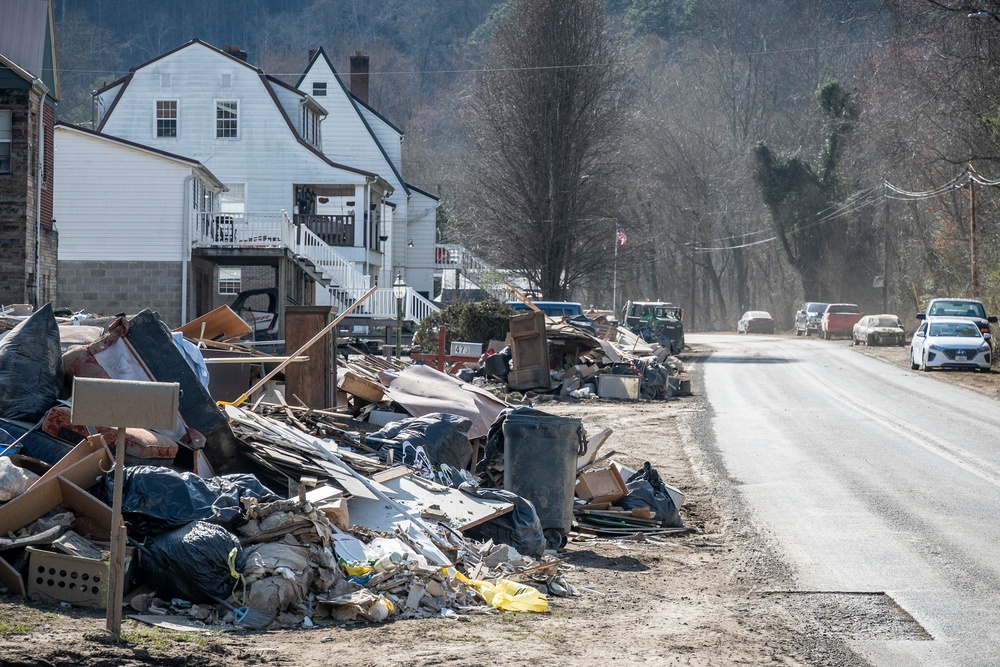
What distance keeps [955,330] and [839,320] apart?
25.6 m

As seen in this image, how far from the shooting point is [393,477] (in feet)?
30.0

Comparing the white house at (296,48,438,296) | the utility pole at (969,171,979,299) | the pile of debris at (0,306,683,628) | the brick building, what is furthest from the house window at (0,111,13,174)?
the utility pole at (969,171,979,299)

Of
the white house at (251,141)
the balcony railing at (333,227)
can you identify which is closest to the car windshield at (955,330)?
the white house at (251,141)

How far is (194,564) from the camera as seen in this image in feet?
21.3

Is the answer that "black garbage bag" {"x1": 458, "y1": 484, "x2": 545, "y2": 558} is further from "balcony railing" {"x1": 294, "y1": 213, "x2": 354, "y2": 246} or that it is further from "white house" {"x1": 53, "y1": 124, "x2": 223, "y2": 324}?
"balcony railing" {"x1": 294, "y1": 213, "x2": 354, "y2": 246}

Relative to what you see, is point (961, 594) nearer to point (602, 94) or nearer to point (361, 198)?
point (361, 198)

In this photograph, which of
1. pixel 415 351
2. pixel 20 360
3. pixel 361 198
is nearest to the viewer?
pixel 20 360

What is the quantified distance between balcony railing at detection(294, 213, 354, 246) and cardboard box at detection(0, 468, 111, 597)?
34327mm

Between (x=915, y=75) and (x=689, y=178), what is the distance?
107ft

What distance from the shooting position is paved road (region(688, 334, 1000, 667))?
7062 mm

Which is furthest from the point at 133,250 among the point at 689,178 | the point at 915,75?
the point at 689,178

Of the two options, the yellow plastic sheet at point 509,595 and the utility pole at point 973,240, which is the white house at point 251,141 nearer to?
the utility pole at point 973,240

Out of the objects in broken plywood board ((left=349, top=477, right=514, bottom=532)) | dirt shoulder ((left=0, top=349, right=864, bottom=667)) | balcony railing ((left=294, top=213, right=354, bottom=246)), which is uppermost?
balcony railing ((left=294, top=213, right=354, bottom=246))

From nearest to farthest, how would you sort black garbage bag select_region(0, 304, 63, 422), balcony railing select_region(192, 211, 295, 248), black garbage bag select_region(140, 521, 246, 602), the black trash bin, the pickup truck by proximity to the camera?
1. black garbage bag select_region(140, 521, 246, 602)
2. black garbage bag select_region(0, 304, 63, 422)
3. the black trash bin
4. balcony railing select_region(192, 211, 295, 248)
5. the pickup truck
